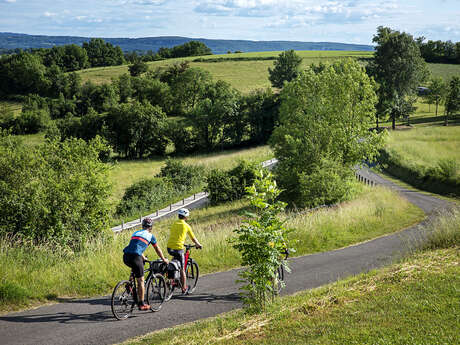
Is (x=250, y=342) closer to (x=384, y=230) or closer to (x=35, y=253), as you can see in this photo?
(x=35, y=253)

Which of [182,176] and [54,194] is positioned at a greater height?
[54,194]

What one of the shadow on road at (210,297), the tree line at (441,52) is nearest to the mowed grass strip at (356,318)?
the shadow on road at (210,297)

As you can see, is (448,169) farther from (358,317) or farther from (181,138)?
(181,138)

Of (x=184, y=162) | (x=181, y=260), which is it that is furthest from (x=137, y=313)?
(x=184, y=162)

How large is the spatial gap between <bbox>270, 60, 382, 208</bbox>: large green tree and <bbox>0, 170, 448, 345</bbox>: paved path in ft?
47.9

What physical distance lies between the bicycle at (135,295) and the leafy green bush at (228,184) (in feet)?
77.4

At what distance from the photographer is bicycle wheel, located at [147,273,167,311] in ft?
30.6

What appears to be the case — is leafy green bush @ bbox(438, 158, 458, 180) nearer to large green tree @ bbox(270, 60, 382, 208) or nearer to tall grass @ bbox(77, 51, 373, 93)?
large green tree @ bbox(270, 60, 382, 208)

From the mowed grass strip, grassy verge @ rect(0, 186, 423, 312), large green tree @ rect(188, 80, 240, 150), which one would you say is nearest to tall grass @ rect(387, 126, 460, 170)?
large green tree @ rect(188, 80, 240, 150)

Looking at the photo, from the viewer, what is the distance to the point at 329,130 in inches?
1111

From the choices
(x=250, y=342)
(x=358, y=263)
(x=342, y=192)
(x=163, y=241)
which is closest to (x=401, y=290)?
(x=250, y=342)

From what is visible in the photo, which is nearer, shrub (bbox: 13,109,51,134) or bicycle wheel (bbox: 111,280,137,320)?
bicycle wheel (bbox: 111,280,137,320)

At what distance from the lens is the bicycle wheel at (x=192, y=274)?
10.5 meters

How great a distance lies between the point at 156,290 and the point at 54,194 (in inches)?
287
